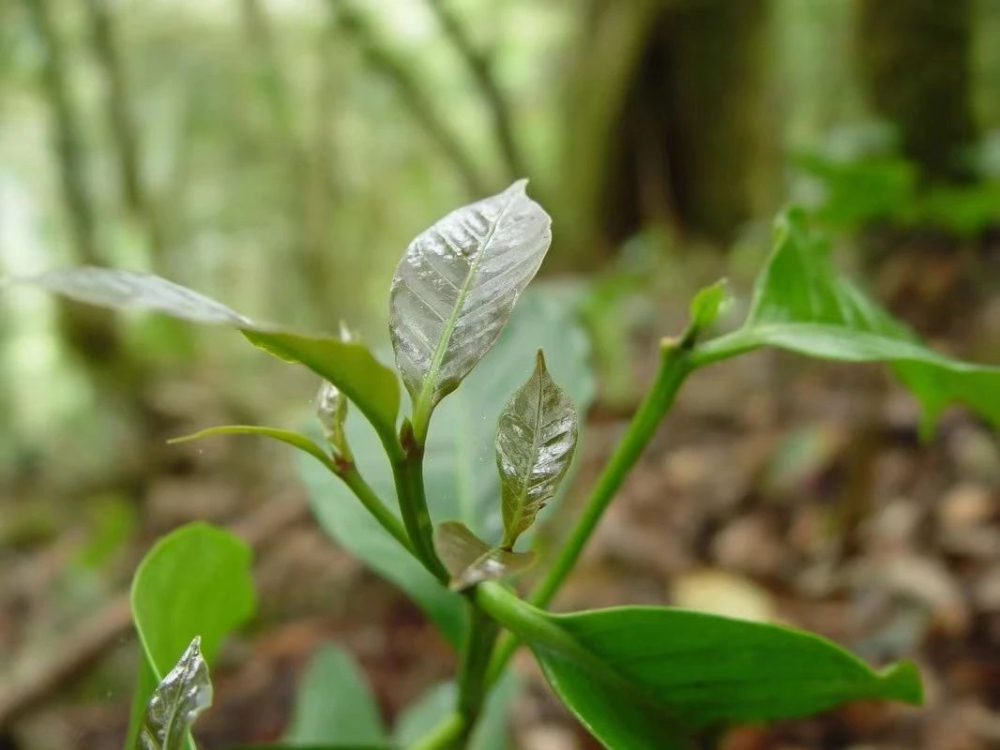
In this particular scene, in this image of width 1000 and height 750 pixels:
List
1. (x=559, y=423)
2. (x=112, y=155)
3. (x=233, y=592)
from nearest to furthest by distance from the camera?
(x=559, y=423) → (x=233, y=592) → (x=112, y=155)

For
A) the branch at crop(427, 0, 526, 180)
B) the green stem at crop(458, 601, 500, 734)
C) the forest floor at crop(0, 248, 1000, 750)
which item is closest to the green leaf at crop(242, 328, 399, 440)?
the green stem at crop(458, 601, 500, 734)

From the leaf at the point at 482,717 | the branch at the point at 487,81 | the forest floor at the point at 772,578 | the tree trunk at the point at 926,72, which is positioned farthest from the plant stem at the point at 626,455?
the branch at the point at 487,81

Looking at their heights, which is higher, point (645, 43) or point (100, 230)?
point (645, 43)

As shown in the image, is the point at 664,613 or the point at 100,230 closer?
the point at 664,613

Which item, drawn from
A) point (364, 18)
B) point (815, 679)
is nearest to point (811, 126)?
point (364, 18)

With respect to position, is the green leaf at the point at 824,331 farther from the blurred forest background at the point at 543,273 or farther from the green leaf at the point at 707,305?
the blurred forest background at the point at 543,273

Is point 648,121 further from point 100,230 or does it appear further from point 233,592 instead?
point 233,592
